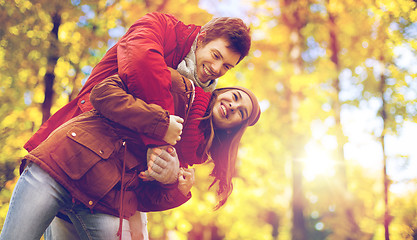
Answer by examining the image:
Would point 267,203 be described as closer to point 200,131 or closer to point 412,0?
point 412,0

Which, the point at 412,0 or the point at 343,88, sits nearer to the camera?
the point at 412,0

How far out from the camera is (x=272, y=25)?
779 cm

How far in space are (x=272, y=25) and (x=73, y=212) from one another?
7002 mm

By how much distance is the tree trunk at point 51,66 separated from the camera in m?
4.69

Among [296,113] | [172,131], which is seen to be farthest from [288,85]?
[172,131]

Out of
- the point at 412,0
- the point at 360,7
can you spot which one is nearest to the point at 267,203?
the point at 360,7

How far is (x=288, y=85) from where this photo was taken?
24.5ft

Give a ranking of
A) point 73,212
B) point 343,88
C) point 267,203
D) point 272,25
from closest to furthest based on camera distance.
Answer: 1. point 73,212
2. point 343,88
3. point 272,25
4. point 267,203

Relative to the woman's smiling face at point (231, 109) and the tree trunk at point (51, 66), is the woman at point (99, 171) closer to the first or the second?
the woman's smiling face at point (231, 109)

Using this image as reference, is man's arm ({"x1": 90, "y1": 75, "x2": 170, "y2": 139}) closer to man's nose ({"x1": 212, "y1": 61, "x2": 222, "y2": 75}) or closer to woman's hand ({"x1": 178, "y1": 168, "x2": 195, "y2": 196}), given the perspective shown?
woman's hand ({"x1": 178, "y1": 168, "x2": 195, "y2": 196})

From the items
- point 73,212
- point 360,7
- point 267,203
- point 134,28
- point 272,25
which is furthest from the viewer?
point 267,203

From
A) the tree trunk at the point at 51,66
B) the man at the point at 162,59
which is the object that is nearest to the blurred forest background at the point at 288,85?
the tree trunk at the point at 51,66

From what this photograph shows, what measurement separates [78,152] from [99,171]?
0.38 ft

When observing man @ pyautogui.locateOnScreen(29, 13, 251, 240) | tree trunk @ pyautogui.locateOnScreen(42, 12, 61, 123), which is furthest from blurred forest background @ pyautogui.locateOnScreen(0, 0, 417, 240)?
man @ pyautogui.locateOnScreen(29, 13, 251, 240)
